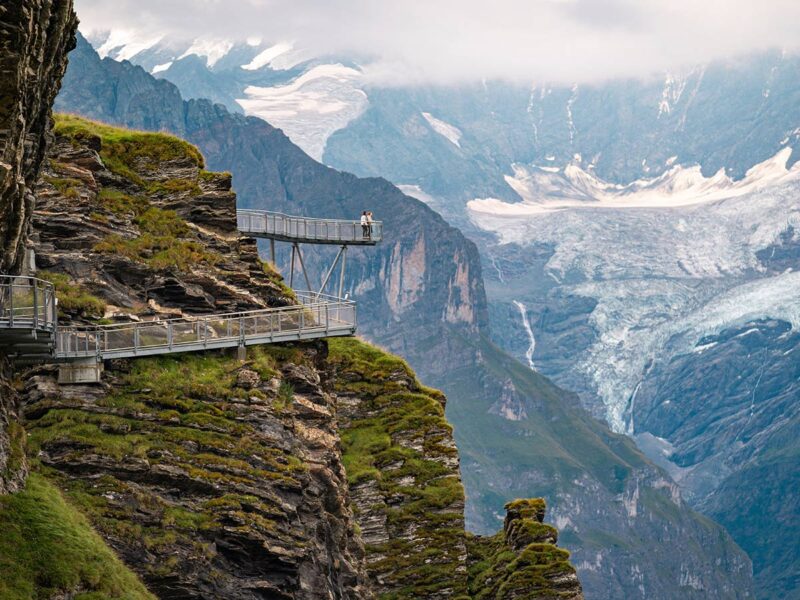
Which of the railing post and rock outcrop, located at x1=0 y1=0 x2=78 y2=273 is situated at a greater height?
rock outcrop, located at x1=0 y1=0 x2=78 y2=273

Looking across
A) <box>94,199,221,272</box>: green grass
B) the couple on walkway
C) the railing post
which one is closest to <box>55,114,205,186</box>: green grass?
<box>94,199,221,272</box>: green grass

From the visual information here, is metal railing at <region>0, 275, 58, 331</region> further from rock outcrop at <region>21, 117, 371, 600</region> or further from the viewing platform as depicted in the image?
rock outcrop at <region>21, 117, 371, 600</region>

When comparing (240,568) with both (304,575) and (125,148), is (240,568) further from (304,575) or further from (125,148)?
(125,148)

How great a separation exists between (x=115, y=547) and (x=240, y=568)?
601cm

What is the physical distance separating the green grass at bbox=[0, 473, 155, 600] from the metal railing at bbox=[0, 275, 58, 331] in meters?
5.56

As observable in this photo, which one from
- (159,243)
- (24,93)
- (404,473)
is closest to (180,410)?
(159,243)

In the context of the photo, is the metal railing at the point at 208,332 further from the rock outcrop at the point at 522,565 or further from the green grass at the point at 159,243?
the rock outcrop at the point at 522,565

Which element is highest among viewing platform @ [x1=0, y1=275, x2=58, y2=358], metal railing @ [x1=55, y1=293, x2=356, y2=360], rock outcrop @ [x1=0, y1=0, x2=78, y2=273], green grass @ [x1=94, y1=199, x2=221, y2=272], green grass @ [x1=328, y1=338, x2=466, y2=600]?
rock outcrop @ [x1=0, y1=0, x2=78, y2=273]

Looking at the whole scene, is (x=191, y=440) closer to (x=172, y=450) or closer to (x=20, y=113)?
(x=172, y=450)

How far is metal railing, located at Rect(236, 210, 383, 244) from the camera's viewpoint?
95.6m

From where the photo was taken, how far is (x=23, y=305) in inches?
2263

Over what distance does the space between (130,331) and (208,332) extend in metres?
4.75

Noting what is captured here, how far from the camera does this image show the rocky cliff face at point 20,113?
49375 millimetres

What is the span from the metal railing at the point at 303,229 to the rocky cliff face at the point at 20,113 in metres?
32.9
